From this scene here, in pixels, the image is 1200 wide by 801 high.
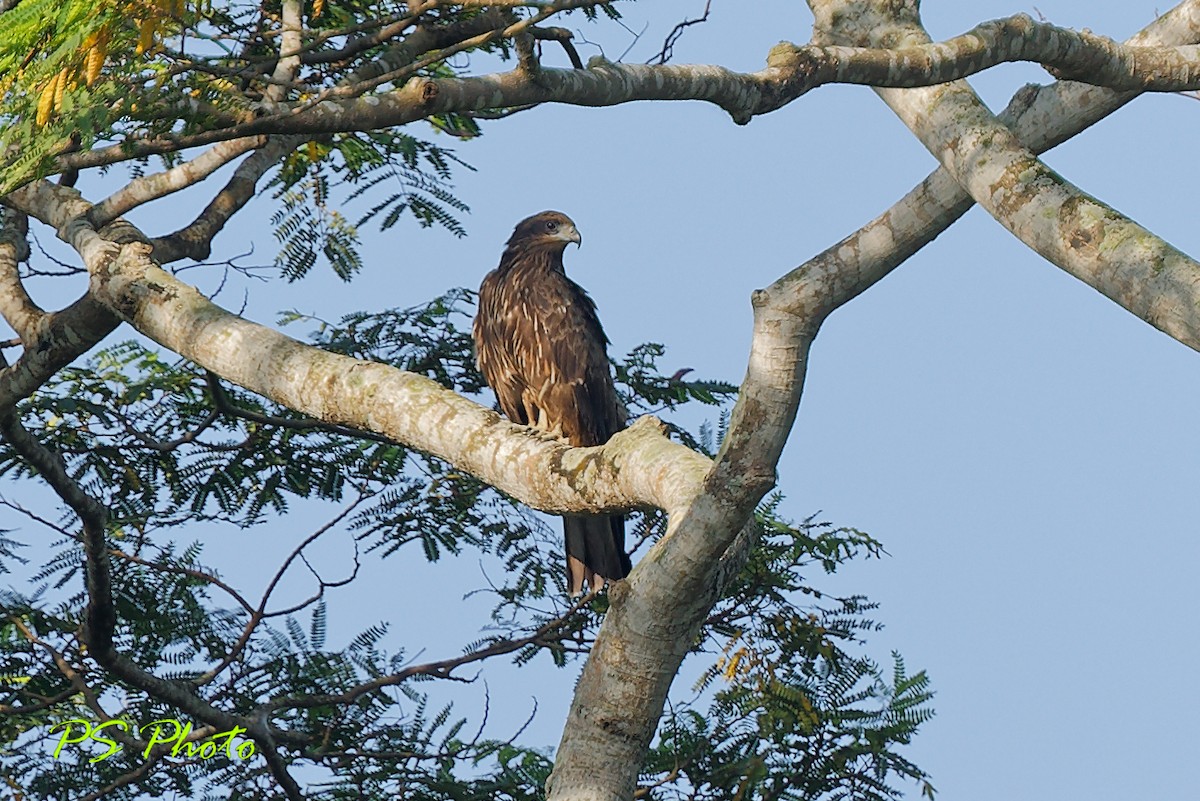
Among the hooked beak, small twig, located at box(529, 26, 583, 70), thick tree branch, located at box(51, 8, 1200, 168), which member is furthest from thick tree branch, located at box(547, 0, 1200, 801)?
the hooked beak

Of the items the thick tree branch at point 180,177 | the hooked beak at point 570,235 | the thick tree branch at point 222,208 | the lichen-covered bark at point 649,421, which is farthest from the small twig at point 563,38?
the hooked beak at point 570,235

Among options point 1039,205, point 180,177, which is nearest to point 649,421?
Result: point 1039,205

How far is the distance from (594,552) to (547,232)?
6.59 ft

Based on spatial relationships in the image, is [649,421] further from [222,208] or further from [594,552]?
[222,208]

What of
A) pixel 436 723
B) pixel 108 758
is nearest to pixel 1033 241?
pixel 436 723

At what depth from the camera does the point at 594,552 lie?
5.94 m

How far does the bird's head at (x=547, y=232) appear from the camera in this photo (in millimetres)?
7254

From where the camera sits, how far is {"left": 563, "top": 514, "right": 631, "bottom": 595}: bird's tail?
593 centimetres

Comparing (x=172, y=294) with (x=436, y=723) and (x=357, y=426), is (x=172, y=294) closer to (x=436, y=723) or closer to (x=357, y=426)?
(x=357, y=426)

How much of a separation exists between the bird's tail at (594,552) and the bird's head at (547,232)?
1776 millimetres

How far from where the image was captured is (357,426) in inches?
177

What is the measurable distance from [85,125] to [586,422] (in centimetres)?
351

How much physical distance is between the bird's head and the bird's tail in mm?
1776
